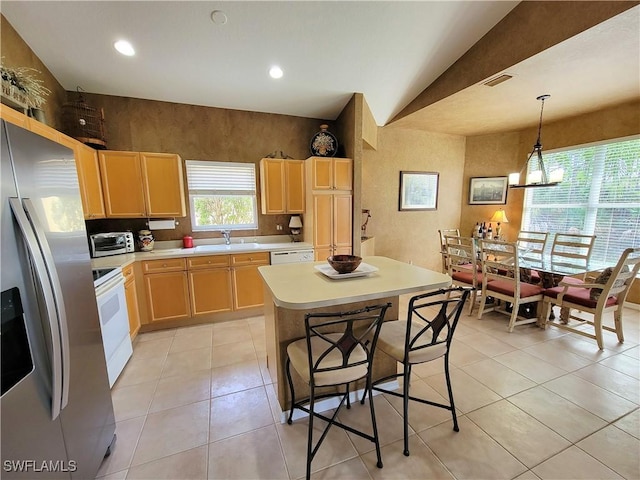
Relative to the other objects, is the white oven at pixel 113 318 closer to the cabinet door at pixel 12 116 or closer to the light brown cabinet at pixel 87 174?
the light brown cabinet at pixel 87 174

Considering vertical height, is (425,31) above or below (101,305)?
above

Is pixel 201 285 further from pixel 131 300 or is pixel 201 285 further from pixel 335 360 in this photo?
pixel 335 360

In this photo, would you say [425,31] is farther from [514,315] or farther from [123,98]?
[123,98]

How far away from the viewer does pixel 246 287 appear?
341 cm

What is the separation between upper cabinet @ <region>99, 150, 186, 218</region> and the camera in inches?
119

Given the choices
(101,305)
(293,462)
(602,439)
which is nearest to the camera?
(293,462)

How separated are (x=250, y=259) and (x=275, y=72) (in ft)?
7.39

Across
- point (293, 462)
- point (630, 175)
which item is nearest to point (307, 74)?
point (293, 462)

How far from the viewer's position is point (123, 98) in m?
3.26

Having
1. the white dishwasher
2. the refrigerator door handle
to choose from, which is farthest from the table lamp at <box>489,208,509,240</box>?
the refrigerator door handle

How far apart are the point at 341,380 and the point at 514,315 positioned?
267 centimetres

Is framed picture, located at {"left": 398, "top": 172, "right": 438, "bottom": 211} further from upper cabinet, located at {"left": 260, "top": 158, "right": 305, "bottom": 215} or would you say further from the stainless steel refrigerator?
the stainless steel refrigerator

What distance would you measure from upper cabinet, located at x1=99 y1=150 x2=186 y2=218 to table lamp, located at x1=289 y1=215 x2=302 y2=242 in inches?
59.1

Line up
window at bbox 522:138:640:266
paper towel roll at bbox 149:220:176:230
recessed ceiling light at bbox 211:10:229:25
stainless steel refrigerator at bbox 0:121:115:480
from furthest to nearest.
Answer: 1. window at bbox 522:138:640:266
2. paper towel roll at bbox 149:220:176:230
3. recessed ceiling light at bbox 211:10:229:25
4. stainless steel refrigerator at bbox 0:121:115:480
